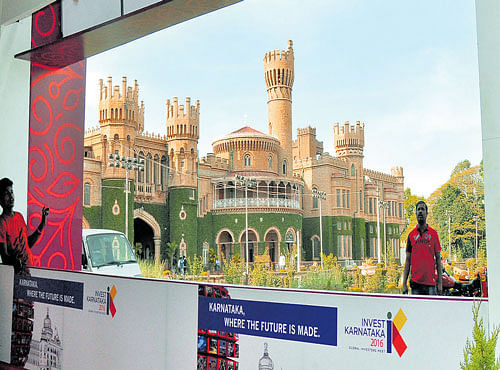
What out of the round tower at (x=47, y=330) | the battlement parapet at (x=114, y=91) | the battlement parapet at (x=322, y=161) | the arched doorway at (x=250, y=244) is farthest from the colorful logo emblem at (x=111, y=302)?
the battlement parapet at (x=114, y=91)

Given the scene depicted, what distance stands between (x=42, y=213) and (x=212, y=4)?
2462 mm

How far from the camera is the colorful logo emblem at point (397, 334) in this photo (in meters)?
2.09

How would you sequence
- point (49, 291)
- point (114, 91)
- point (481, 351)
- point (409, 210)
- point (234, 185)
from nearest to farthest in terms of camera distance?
point (481, 351), point (49, 291), point (409, 210), point (234, 185), point (114, 91)

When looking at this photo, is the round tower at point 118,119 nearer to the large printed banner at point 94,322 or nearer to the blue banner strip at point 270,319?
the large printed banner at point 94,322

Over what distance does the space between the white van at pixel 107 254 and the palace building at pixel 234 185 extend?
2.52 meters

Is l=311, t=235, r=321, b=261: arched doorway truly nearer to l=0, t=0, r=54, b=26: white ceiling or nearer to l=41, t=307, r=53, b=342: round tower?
l=41, t=307, r=53, b=342: round tower

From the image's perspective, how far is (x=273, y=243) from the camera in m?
9.76

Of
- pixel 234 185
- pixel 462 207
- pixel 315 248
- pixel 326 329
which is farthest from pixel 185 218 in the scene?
pixel 326 329

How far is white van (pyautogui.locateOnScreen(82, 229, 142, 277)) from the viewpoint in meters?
6.89

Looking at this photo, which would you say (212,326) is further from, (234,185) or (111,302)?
(234,185)

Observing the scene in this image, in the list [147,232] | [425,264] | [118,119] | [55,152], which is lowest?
[425,264]

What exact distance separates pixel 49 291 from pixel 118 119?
22.5ft

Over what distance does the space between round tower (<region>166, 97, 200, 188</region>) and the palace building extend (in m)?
0.02

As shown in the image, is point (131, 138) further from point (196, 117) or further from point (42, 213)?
point (42, 213)
